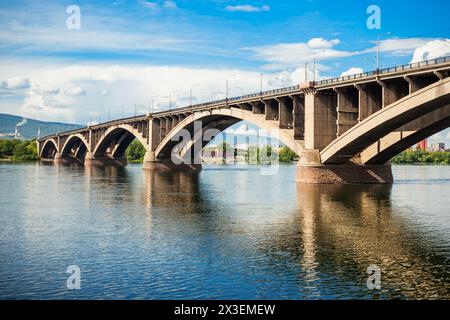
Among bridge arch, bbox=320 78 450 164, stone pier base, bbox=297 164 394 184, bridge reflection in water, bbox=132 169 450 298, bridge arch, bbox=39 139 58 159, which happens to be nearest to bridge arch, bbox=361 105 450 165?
bridge arch, bbox=320 78 450 164

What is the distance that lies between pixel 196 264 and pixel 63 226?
12.1 metres

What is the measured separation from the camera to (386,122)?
48781 millimetres

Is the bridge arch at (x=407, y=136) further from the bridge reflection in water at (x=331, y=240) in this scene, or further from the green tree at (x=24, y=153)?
the green tree at (x=24, y=153)

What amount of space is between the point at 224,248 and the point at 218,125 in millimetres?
71148

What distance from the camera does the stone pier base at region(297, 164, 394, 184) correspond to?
58.2m

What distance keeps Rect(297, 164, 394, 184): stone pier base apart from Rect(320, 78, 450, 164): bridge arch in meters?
0.94

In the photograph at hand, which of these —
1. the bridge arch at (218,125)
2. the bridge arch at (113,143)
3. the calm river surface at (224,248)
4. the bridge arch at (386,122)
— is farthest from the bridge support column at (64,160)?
the calm river surface at (224,248)

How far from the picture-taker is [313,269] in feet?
61.1

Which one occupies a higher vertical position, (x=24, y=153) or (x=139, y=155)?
(x=24, y=153)

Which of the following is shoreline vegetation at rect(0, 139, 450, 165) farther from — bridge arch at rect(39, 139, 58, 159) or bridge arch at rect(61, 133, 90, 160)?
bridge arch at rect(61, 133, 90, 160)

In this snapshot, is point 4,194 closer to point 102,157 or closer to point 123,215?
point 123,215

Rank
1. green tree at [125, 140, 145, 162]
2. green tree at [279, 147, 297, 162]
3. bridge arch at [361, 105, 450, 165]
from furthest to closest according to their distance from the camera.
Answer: green tree at [125, 140, 145, 162] → green tree at [279, 147, 297, 162] → bridge arch at [361, 105, 450, 165]

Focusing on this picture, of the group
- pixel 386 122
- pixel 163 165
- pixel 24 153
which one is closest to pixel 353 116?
pixel 386 122

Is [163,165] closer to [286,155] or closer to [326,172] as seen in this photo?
[326,172]
